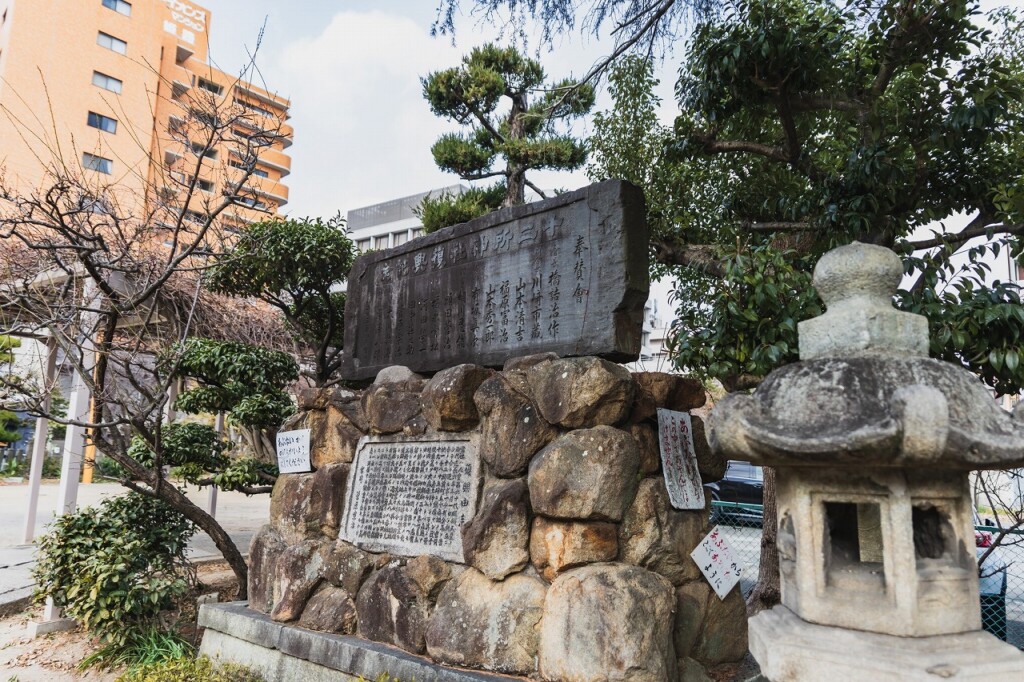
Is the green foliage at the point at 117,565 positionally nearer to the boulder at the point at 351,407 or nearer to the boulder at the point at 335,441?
the boulder at the point at 335,441

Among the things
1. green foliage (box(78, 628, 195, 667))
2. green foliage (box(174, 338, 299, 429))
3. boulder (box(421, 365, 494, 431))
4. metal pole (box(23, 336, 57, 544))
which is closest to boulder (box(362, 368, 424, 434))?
boulder (box(421, 365, 494, 431))

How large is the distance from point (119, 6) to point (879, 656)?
3482 centimetres

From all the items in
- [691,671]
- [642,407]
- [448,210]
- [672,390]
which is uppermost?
[448,210]

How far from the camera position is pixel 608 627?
359cm

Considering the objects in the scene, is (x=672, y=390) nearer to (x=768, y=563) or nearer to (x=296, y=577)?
(x=768, y=563)

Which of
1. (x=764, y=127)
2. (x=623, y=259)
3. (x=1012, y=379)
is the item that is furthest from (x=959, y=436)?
(x=764, y=127)

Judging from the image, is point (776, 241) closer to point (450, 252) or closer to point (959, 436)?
point (450, 252)

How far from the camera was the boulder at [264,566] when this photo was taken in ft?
18.4

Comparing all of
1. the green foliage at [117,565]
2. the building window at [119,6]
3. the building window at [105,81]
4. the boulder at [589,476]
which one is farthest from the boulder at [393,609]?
the building window at [119,6]

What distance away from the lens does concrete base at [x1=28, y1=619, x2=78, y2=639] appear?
648 cm

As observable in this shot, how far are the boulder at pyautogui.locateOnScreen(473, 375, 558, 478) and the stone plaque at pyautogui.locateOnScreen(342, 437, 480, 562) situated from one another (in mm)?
217

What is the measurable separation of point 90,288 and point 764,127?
8040 millimetres

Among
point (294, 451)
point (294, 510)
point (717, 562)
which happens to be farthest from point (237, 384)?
point (717, 562)

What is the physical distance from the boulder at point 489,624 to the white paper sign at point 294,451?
227 centimetres
